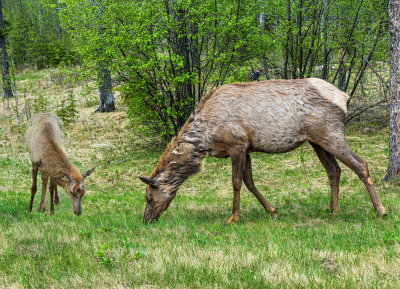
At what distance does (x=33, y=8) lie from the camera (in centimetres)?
7238

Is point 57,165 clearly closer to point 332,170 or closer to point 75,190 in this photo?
point 75,190

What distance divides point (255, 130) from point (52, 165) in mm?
5067

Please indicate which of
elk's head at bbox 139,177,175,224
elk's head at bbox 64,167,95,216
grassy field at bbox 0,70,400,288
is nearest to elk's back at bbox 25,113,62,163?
elk's head at bbox 64,167,95,216

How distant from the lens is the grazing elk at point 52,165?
847cm

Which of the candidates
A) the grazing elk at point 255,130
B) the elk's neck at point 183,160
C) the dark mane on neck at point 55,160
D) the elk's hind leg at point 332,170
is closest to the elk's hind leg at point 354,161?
the grazing elk at point 255,130

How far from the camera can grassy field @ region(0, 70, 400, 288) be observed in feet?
11.1

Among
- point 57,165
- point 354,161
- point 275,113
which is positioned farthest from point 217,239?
point 57,165

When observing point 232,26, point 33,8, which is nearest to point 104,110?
point 232,26

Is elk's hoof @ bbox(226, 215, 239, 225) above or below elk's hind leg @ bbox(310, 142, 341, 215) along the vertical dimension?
below

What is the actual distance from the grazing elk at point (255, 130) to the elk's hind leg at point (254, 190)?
0.02 metres

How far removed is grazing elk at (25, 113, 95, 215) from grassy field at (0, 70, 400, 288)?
1.91ft

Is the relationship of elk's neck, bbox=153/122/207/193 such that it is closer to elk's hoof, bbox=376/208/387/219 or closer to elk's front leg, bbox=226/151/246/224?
elk's front leg, bbox=226/151/246/224

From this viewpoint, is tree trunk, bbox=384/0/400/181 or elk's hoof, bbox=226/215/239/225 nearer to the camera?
elk's hoof, bbox=226/215/239/225

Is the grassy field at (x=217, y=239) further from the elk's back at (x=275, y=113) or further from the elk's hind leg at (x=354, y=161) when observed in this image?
the elk's back at (x=275, y=113)
